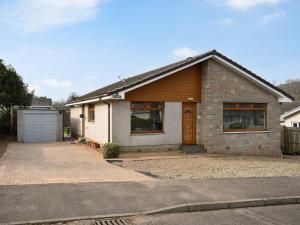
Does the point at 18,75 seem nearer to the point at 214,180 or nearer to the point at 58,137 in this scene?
the point at 58,137

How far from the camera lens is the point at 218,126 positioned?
1916 centimetres

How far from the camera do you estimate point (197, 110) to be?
1927 centimetres

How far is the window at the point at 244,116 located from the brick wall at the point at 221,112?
325mm

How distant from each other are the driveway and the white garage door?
26.4 ft

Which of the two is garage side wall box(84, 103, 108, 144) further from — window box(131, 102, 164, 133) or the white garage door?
the white garage door

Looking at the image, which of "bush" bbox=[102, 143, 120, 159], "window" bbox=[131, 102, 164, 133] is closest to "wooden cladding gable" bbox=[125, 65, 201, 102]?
"window" bbox=[131, 102, 164, 133]

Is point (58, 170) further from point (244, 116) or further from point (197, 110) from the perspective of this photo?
point (244, 116)

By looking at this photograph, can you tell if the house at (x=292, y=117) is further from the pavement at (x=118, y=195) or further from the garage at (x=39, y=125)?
the pavement at (x=118, y=195)

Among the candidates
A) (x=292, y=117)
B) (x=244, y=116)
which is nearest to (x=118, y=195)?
(x=244, y=116)

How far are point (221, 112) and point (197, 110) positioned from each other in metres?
1.27

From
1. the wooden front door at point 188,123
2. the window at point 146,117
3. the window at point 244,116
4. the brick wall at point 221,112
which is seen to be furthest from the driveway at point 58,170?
the window at point 244,116

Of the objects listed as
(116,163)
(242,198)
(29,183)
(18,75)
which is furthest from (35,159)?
(18,75)

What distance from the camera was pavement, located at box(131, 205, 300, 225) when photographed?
6.92 m

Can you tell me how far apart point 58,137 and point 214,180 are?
1755cm
